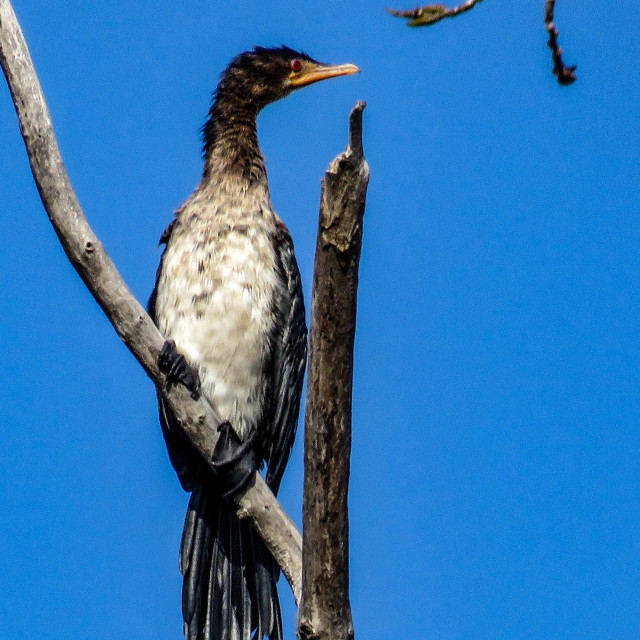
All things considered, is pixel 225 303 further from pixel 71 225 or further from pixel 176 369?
pixel 71 225

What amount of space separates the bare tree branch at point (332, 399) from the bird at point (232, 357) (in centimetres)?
160

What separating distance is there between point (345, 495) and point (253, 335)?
2.27m

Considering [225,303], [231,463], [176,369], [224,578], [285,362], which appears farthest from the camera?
[285,362]

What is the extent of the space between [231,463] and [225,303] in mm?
1019

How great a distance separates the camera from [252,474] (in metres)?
5.85

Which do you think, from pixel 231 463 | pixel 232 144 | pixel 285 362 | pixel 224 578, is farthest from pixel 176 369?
pixel 232 144

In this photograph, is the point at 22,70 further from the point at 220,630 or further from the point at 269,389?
the point at 220,630

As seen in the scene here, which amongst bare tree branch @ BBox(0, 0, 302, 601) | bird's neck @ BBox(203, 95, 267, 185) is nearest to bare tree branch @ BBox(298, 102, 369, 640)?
bare tree branch @ BBox(0, 0, 302, 601)

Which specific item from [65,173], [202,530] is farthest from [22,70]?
[202,530]

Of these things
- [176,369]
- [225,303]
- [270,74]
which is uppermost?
[270,74]

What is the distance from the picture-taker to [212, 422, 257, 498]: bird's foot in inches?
229

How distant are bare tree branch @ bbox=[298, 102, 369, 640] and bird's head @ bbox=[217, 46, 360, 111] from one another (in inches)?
136

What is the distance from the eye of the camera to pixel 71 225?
200 inches

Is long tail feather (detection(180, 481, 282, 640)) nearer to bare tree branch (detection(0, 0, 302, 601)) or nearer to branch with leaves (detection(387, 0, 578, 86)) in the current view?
bare tree branch (detection(0, 0, 302, 601))
